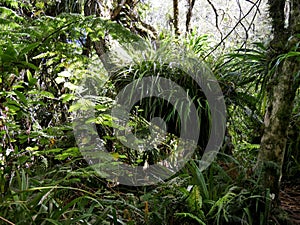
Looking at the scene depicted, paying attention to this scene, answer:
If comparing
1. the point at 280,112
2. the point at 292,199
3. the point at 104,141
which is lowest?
the point at 292,199

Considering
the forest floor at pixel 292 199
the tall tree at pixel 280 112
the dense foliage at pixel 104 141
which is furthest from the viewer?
the forest floor at pixel 292 199

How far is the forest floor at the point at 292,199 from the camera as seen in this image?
4.73 ft

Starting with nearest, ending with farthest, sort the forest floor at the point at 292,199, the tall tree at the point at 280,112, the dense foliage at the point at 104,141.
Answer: the dense foliage at the point at 104,141
the tall tree at the point at 280,112
the forest floor at the point at 292,199

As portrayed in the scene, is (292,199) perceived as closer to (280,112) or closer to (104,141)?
(280,112)

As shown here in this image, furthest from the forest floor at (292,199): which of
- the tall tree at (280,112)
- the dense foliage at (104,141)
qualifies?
the tall tree at (280,112)

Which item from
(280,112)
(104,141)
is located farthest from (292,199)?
(104,141)

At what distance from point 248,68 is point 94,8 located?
4.76 feet

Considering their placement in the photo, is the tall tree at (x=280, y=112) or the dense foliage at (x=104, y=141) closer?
the dense foliage at (x=104, y=141)

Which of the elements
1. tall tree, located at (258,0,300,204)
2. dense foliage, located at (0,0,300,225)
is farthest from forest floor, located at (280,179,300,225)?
tall tree, located at (258,0,300,204)

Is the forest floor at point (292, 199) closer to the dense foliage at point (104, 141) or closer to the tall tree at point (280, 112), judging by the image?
the dense foliage at point (104, 141)

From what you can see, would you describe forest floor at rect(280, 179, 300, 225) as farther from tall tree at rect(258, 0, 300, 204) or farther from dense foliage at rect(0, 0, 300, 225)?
tall tree at rect(258, 0, 300, 204)

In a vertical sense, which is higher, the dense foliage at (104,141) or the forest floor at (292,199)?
the dense foliage at (104,141)

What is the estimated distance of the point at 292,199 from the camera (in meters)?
1.74

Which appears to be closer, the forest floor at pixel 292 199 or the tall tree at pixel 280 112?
the tall tree at pixel 280 112
